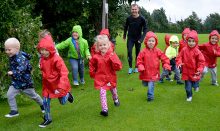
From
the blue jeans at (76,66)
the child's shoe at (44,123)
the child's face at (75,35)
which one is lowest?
the child's shoe at (44,123)

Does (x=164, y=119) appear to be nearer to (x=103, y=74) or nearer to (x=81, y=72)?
(x=103, y=74)

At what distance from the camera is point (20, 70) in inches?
327

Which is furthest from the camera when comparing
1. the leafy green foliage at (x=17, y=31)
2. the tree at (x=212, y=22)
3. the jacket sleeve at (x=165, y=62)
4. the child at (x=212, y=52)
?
the tree at (x=212, y=22)

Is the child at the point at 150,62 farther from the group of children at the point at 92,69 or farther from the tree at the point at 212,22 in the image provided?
the tree at the point at 212,22

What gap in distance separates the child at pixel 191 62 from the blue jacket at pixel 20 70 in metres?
3.55

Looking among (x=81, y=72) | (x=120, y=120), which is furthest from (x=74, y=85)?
(x=120, y=120)

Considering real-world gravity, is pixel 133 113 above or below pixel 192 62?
below

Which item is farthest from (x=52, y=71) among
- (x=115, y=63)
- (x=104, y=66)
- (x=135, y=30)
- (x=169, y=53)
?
(x=135, y=30)

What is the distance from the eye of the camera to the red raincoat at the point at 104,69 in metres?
8.78

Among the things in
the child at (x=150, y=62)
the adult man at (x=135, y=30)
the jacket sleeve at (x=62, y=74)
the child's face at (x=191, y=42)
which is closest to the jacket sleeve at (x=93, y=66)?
the jacket sleeve at (x=62, y=74)

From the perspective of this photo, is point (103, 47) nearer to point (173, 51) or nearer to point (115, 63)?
point (115, 63)

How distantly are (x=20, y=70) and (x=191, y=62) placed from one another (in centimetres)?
398

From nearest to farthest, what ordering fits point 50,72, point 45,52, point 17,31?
point 45,52 < point 50,72 < point 17,31

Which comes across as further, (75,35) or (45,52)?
(75,35)
